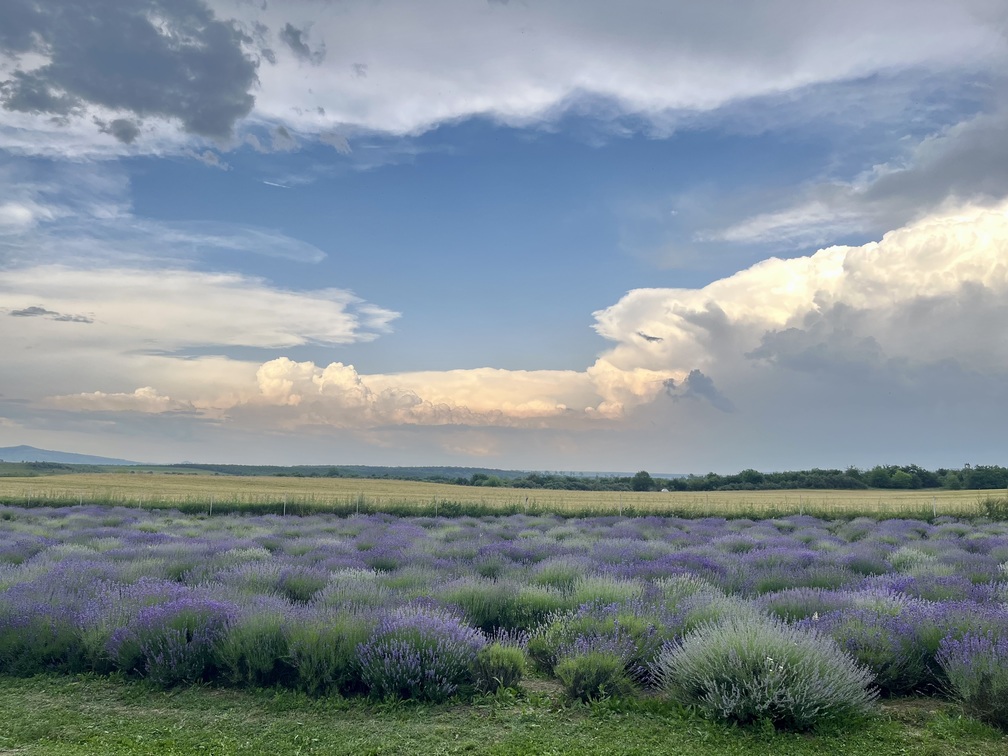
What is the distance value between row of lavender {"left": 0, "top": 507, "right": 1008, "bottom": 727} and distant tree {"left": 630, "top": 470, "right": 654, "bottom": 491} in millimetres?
62806

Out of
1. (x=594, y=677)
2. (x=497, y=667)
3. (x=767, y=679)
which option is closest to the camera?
(x=767, y=679)

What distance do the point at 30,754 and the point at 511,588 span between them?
19.7ft

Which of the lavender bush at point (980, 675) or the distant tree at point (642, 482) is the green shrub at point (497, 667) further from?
the distant tree at point (642, 482)

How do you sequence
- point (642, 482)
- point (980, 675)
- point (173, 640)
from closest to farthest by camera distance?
point (980, 675), point (173, 640), point (642, 482)

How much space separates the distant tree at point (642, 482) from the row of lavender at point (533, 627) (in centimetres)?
6281

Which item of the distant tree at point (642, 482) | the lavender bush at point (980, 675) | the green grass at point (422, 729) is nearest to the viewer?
the green grass at point (422, 729)

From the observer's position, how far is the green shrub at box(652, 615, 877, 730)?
6.27m

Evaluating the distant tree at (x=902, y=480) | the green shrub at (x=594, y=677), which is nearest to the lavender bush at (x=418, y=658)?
the green shrub at (x=594, y=677)

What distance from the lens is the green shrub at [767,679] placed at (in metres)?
6.27

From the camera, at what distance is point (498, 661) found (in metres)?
7.46

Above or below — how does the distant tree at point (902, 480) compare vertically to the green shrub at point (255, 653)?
above

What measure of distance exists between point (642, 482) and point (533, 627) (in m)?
69.4

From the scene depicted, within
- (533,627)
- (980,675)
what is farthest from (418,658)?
(980,675)

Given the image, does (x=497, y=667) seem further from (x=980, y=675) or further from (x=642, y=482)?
(x=642, y=482)
